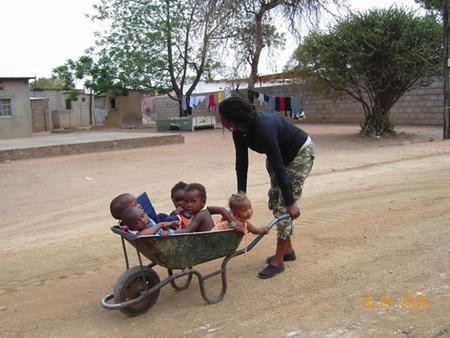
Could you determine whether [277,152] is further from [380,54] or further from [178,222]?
[380,54]

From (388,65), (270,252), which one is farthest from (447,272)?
(388,65)

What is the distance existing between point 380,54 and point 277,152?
13034 mm

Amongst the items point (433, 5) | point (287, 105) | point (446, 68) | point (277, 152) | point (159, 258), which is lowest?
point (159, 258)

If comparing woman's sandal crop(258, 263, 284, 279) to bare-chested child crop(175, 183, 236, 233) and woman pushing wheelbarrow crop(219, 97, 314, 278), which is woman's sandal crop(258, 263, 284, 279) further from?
bare-chested child crop(175, 183, 236, 233)

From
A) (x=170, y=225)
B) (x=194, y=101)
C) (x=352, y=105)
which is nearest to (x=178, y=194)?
(x=170, y=225)

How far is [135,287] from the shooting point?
11.1ft

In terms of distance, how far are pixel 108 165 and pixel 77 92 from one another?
23156 millimetres

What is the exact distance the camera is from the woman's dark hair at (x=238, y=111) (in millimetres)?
3559

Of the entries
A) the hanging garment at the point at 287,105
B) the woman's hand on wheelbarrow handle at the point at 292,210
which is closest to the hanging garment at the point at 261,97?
the hanging garment at the point at 287,105

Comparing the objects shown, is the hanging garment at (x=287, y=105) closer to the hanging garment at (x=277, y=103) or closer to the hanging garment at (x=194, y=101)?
the hanging garment at (x=277, y=103)

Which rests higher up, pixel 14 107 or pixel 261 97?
pixel 261 97

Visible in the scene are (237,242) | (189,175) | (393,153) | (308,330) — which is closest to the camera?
(308,330)

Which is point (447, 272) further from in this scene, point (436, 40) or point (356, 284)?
point (436, 40)

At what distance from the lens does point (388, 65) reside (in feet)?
50.3
